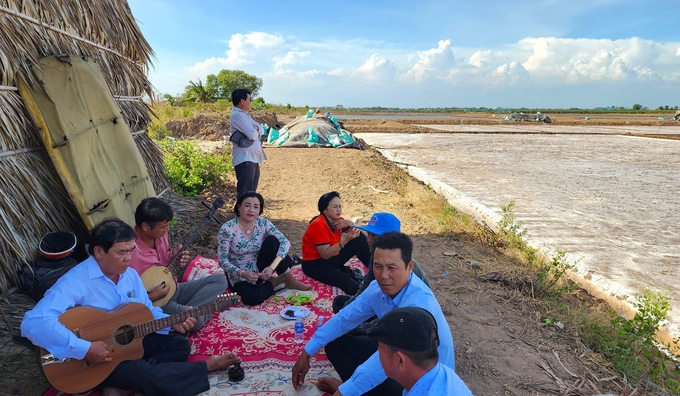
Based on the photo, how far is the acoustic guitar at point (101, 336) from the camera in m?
2.55

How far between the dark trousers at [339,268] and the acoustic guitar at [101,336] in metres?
1.76

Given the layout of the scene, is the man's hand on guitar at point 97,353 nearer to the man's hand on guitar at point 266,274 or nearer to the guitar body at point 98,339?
the guitar body at point 98,339

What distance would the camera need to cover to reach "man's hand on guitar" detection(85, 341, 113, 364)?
8.34ft

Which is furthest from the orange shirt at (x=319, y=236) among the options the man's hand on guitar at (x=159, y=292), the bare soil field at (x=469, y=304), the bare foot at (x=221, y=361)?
the bare foot at (x=221, y=361)

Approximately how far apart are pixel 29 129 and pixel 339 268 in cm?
337

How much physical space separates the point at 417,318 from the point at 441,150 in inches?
686

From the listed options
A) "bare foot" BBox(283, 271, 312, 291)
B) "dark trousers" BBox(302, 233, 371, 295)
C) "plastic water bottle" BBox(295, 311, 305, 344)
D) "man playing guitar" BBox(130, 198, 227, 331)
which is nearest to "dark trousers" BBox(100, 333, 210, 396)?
"man playing guitar" BBox(130, 198, 227, 331)

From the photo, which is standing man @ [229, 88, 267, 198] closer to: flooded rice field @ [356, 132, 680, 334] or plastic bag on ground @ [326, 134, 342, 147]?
flooded rice field @ [356, 132, 680, 334]

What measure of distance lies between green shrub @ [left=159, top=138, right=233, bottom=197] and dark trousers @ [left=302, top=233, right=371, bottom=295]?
13.6 feet

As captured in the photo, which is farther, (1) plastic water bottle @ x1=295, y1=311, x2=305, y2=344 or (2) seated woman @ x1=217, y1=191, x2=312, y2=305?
(2) seated woman @ x1=217, y1=191, x2=312, y2=305

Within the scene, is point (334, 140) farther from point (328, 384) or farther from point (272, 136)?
point (328, 384)

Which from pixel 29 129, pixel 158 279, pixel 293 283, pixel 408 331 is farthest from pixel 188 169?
pixel 408 331

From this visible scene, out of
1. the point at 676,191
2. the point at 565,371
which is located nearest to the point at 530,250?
the point at 565,371

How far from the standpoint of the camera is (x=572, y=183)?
36.0 feet
